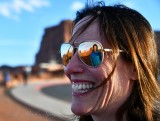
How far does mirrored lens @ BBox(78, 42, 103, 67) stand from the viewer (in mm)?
1854

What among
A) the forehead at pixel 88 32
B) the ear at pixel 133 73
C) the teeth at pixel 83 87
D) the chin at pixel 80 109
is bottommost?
the chin at pixel 80 109

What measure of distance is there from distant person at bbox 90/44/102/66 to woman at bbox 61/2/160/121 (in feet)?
0.06

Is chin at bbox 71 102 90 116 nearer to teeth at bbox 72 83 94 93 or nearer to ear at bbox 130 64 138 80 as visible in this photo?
teeth at bbox 72 83 94 93

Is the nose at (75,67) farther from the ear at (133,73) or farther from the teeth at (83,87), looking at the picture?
the ear at (133,73)

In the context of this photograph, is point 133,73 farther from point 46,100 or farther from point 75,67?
point 46,100

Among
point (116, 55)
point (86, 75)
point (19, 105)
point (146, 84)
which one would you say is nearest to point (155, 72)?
point (146, 84)

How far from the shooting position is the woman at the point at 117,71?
5.99 feet

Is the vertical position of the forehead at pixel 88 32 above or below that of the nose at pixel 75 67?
above

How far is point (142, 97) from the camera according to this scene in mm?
1890

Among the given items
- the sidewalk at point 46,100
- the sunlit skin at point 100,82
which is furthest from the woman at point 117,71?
the sidewalk at point 46,100

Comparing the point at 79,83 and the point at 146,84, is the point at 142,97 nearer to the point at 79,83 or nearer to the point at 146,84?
the point at 146,84

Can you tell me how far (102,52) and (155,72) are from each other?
333mm

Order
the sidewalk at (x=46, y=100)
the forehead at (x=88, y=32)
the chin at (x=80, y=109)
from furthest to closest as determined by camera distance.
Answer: the sidewalk at (x=46, y=100) → the forehead at (x=88, y=32) → the chin at (x=80, y=109)

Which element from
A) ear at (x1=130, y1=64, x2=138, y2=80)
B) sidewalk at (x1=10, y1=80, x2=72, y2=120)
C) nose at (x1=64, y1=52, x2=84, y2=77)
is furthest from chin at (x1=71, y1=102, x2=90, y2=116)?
sidewalk at (x1=10, y1=80, x2=72, y2=120)
